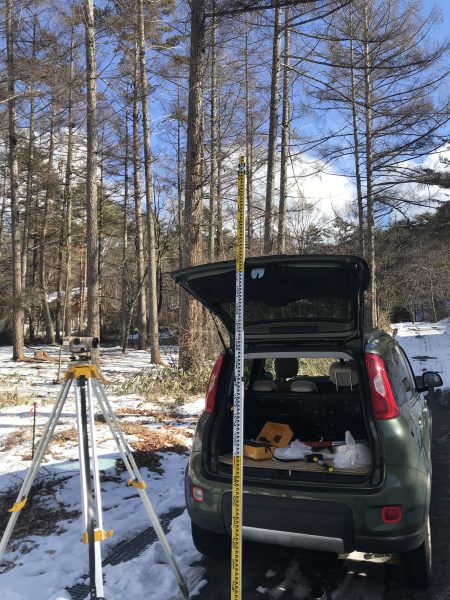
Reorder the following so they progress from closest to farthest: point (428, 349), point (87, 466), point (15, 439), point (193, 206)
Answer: point (87, 466)
point (15, 439)
point (193, 206)
point (428, 349)

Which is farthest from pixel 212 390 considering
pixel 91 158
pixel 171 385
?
pixel 91 158

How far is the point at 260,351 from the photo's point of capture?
3543mm

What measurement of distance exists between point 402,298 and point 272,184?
98.4ft

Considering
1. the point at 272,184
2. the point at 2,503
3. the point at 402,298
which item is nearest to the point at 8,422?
the point at 2,503

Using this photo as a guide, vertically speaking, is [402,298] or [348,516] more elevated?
[402,298]

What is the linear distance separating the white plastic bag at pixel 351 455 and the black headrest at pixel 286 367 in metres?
1.29

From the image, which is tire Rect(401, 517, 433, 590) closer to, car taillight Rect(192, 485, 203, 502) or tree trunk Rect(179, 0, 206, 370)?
car taillight Rect(192, 485, 203, 502)

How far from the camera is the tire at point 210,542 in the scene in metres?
3.35

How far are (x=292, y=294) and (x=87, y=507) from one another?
1.98m

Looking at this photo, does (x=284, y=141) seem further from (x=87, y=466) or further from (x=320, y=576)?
(x=87, y=466)

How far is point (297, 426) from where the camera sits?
13.3ft

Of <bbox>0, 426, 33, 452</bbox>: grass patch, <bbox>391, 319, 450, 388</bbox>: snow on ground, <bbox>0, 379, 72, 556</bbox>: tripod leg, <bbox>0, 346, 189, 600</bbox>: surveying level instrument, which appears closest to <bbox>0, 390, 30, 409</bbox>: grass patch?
<bbox>0, 426, 33, 452</bbox>: grass patch

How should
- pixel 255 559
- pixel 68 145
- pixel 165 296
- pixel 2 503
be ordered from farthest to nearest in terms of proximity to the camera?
pixel 165 296, pixel 68 145, pixel 2 503, pixel 255 559

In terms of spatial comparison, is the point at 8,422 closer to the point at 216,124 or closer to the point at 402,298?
the point at 216,124
